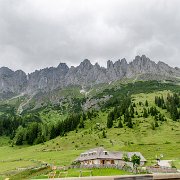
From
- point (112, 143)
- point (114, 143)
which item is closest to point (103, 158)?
point (112, 143)

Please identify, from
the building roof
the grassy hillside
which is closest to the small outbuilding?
the building roof

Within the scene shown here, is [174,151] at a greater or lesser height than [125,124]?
lesser

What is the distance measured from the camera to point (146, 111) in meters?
189

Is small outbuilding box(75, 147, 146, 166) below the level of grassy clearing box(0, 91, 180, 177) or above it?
below

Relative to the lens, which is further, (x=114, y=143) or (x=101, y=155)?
(x=114, y=143)

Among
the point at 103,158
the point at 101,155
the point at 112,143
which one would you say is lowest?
the point at 103,158

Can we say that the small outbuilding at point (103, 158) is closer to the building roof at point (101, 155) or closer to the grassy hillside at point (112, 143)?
the building roof at point (101, 155)

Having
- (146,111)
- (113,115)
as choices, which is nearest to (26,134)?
(113,115)

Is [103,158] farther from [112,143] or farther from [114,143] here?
[114,143]

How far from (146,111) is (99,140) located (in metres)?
52.5

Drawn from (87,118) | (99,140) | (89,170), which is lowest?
(89,170)

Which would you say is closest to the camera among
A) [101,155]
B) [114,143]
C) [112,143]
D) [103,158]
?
[103,158]

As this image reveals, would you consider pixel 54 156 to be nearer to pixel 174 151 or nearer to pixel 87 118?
pixel 174 151

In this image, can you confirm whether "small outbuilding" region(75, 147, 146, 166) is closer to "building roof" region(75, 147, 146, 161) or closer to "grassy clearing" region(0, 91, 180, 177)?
"building roof" region(75, 147, 146, 161)
